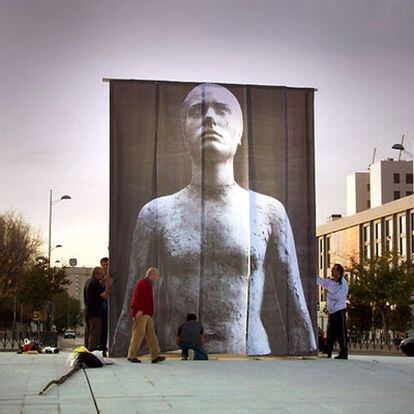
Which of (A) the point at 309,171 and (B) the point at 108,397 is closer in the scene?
(B) the point at 108,397

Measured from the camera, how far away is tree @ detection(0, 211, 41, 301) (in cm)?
7075

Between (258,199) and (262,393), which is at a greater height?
(258,199)

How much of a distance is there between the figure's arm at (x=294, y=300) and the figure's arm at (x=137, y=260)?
2466 mm

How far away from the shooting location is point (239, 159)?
18.3m

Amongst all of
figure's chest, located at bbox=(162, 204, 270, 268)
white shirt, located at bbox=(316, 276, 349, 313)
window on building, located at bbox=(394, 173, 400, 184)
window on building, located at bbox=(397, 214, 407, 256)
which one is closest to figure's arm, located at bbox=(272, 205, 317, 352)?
figure's chest, located at bbox=(162, 204, 270, 268)

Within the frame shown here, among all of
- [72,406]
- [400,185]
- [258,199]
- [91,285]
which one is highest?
[400,185]

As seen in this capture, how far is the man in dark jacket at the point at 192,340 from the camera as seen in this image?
16.7m

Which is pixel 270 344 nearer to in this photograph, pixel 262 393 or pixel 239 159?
pixel 239 159

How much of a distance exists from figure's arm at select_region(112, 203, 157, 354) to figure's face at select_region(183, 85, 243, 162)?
1.57m

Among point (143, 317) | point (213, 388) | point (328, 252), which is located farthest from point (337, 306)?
point (328, 252)

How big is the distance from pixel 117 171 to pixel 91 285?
2.40m

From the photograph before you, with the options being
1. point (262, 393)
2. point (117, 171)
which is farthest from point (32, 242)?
point (262, 393)

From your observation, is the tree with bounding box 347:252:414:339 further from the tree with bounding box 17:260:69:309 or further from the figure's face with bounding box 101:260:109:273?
the figure's face with bounding box 101:260:109:273

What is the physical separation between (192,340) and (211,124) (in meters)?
4.34
